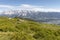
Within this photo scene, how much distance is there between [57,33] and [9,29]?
865 centimetres

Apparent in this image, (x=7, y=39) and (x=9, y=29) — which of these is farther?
(x=9, y=29)

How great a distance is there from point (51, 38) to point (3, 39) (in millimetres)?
4838

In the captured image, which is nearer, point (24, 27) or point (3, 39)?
point (3, 39)

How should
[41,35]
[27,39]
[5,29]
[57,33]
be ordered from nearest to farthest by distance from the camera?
[27,39] → [41,35] → [57,33] → [5,29]

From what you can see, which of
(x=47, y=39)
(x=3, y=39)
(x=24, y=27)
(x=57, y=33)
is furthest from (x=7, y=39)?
(x=24, y=27)

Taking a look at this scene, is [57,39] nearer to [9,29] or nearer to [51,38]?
[51,38]

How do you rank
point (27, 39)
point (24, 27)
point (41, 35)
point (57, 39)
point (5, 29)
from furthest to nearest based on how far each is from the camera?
point (24, 27) < point (5, 29) < point (41, 35) < point (57, 39) < point (27, 39)

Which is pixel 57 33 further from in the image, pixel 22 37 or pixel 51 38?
pixel 22 37

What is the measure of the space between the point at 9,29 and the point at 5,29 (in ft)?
2.16

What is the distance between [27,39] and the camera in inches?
661

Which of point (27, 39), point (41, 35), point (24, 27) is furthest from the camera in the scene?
point (24, 27)

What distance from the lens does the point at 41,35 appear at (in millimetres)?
20094

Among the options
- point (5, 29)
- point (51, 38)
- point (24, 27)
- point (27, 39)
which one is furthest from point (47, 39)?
point (24, 27)

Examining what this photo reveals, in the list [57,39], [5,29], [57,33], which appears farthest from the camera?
[5,29]
